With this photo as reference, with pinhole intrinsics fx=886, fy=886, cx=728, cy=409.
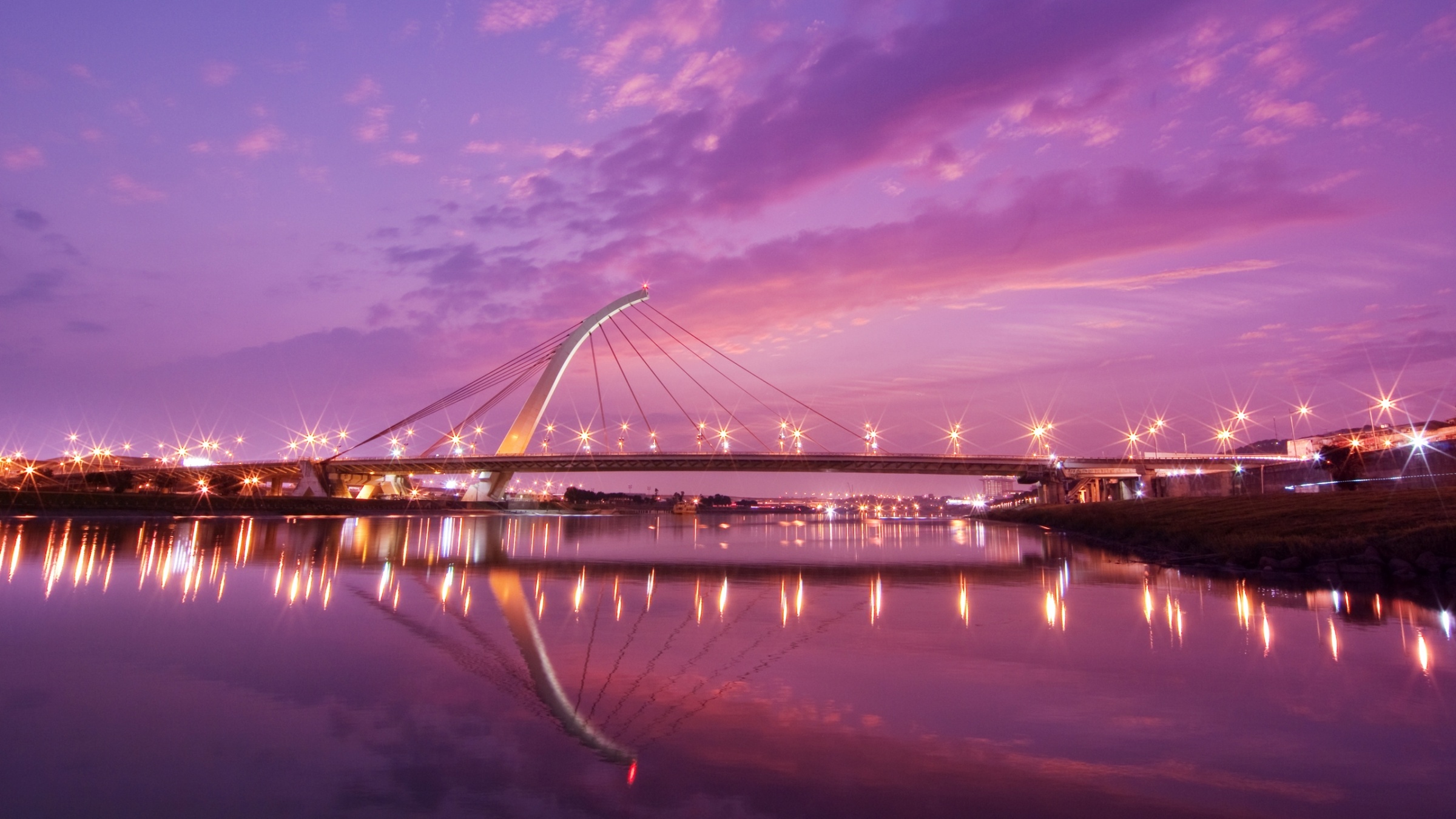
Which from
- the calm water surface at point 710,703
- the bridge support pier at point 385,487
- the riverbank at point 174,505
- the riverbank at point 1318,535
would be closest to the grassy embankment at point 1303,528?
the riverbank at point 1318,535

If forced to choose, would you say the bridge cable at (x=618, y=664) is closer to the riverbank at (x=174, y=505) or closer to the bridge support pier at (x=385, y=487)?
the riverbank at (x=174, y=505)

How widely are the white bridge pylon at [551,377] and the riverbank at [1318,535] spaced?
5725 cm

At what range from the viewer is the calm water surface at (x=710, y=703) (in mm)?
6664

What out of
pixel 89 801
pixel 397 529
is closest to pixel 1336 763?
pixel 89 801

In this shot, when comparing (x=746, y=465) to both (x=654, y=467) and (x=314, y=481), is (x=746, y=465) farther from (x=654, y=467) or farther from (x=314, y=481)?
(x=314, y=481)

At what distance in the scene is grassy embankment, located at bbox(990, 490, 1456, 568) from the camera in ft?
77.7

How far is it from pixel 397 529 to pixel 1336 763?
58.0 m

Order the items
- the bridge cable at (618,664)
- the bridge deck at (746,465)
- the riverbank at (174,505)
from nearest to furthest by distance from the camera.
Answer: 1. the bridge cable at (618,664)
2. the riverbank at (174,505)
3. the bridge deck at (746,465)

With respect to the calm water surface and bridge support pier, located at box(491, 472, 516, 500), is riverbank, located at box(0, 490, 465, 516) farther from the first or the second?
the calm water surface

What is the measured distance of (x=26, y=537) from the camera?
3753 centimetres

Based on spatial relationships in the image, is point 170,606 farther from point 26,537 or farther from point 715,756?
point 26,537

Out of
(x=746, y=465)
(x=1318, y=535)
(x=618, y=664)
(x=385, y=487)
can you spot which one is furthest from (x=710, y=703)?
(x=385, y=487)

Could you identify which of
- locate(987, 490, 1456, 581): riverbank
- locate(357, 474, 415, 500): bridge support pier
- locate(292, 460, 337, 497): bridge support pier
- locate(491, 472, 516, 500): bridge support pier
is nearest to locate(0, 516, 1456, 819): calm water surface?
locate(987, 490, 1456, 581): riverbank

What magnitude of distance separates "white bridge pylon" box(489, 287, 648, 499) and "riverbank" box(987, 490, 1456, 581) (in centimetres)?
5725
